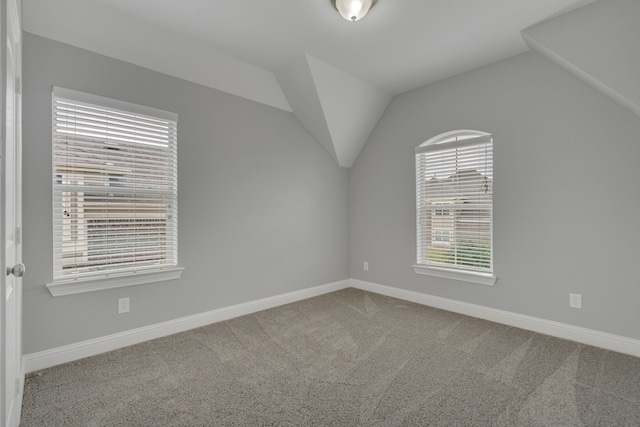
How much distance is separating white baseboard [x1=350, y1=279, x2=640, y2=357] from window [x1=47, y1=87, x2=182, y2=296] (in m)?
2.71

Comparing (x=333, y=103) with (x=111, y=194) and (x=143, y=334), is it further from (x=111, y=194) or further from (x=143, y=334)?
(x=143, y=334)

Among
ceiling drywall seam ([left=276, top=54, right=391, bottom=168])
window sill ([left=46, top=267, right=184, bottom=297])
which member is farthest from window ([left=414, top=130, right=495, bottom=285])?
window sill ([left=46, top=267, right=184, bottom=297])

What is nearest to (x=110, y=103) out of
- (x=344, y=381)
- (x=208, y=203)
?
(x=208, y=203)

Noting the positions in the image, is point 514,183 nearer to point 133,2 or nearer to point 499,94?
point 499,94

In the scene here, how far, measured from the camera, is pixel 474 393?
1938 mm

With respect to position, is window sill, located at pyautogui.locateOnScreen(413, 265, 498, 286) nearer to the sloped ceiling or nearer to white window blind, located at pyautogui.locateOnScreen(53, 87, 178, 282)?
the sloped ceiling

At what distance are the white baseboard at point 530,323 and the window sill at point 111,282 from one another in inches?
104

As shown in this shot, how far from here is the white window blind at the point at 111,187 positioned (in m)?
2.31

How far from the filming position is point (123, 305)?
2568 millimetres

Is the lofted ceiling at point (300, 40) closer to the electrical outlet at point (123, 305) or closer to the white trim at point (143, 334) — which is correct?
the electrical outlet at point (123, 305)

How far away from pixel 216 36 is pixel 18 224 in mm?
2063

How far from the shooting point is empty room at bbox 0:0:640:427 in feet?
6.35

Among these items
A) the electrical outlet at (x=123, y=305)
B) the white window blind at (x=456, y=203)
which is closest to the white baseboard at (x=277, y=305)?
the electrical outlet at (x=123, y=305)

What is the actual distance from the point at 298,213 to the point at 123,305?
6.76 ft
